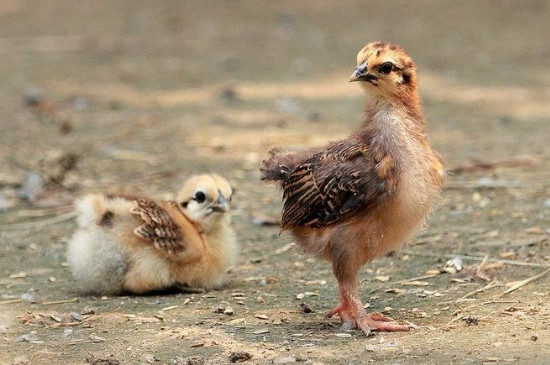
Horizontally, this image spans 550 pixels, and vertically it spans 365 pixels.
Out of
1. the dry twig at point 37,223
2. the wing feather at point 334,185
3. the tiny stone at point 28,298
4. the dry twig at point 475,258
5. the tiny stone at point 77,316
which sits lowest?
the tiny stone at point 77,316

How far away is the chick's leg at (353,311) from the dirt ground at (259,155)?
0.26 feet

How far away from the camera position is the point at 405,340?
4320 mm

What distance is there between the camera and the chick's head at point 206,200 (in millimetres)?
5605

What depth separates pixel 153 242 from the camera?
17.8 ft

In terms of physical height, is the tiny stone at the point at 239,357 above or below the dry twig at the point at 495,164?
below

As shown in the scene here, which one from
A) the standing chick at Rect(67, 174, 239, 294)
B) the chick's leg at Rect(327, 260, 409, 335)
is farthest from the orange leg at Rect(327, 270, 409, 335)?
the standing chick at Rect(67, 174, 239, 294)

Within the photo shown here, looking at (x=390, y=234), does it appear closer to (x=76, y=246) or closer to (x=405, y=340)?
(x=405, y=340)

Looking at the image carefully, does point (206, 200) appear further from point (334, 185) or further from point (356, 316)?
point (356, 316)

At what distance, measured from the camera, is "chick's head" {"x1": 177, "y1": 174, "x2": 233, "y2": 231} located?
561 centimetres

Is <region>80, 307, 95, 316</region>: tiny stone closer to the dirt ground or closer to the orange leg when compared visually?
the dirt ground

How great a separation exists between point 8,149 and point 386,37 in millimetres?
5732

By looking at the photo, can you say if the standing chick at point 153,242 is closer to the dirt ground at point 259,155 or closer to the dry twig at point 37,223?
the dirt ground at point 259,155

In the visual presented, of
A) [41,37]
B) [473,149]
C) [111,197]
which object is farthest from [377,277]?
[41,37]

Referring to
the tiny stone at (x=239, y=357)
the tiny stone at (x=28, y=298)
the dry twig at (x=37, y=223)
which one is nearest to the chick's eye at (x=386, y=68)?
the tiny stone at (x=239, y=357)
